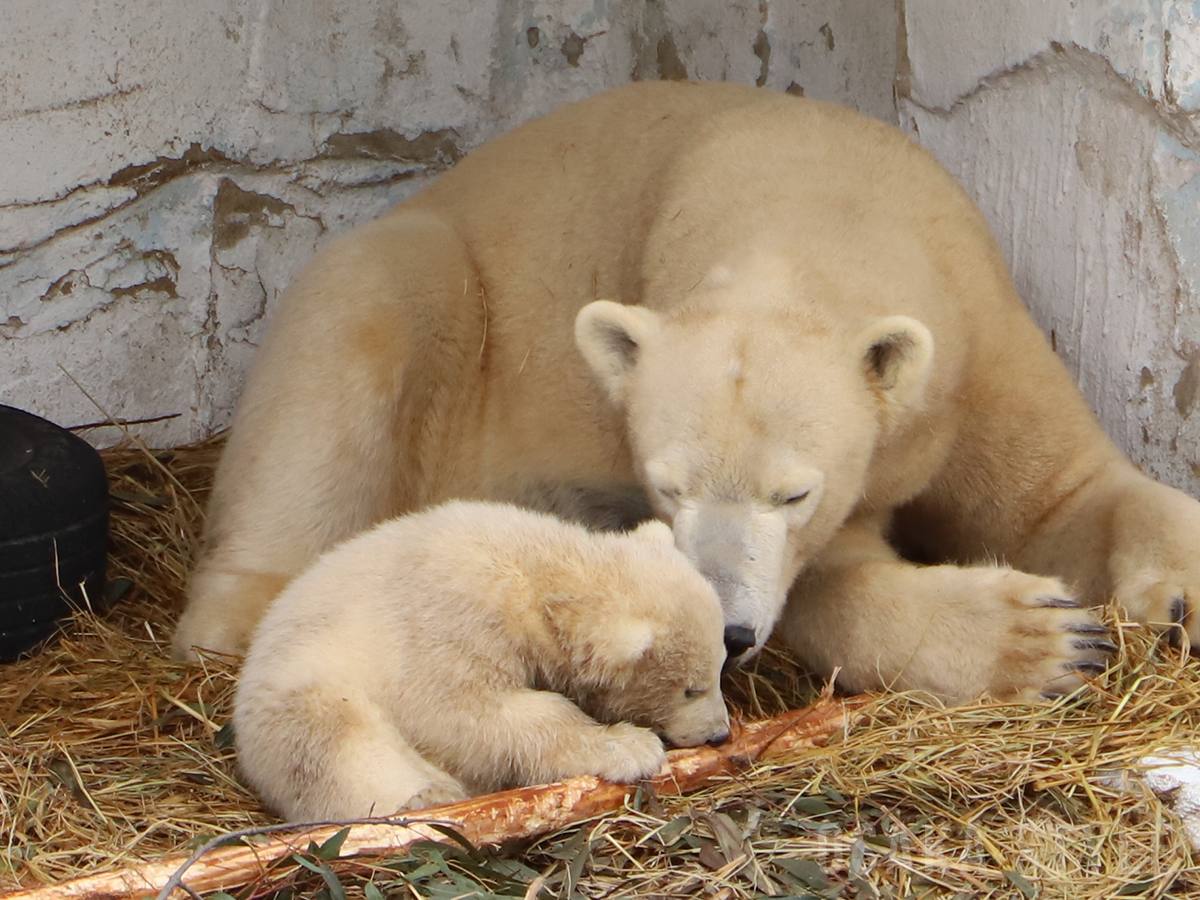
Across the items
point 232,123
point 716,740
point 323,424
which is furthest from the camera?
point 232,123

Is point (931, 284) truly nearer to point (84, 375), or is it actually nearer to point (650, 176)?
point (650, 176)

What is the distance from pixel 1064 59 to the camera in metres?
3.03

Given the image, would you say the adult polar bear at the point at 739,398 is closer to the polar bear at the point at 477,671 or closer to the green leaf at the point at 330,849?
the polar bear at the point at 477,671

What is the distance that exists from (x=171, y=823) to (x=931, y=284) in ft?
5.57

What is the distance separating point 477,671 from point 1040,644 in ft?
3.24

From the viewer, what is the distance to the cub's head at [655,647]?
7.31 feet

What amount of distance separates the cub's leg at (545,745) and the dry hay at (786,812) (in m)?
0.07

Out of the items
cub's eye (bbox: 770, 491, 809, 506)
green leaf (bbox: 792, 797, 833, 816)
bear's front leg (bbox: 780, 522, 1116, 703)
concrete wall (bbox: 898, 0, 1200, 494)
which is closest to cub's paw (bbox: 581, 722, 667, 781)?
green leaf (bbox: 792, 797, 833, 816)

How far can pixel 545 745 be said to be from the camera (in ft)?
7.12

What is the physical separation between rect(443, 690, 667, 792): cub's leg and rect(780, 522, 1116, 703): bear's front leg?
595 millimetres

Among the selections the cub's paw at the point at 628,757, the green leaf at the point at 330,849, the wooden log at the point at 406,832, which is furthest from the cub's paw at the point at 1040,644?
the green leaf at the point at 330,849

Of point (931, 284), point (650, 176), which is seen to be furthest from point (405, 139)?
point (931, 284)

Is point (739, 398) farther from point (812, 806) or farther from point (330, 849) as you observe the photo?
point (330, 849)

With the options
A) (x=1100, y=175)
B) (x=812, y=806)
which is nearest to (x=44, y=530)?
(x=812, y=806)
